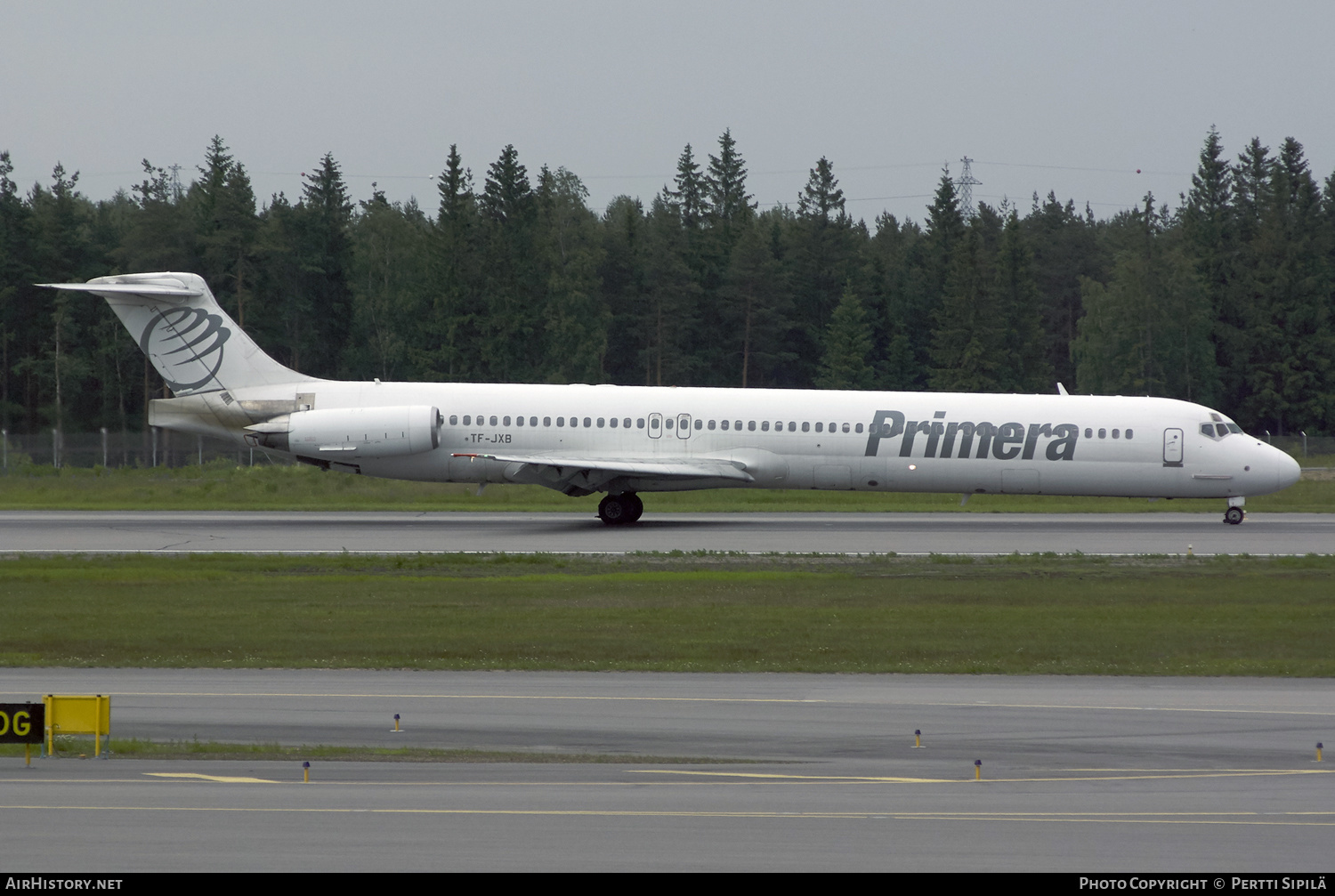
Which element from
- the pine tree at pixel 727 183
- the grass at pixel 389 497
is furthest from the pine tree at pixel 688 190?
the grass at pixel 389 497

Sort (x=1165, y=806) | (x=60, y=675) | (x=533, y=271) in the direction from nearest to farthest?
(x=1165, y=806) < (x=60, y=675) < (x=533, y=271)

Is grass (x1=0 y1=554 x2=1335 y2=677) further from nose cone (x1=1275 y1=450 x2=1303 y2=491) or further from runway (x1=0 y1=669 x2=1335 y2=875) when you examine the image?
nose cone (x1=1275 y1=450 x2=1303 y2=491)

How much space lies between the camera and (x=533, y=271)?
84.6 metres

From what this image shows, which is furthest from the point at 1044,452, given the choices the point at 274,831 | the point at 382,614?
the point at 274,831

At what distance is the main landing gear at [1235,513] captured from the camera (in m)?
33.3

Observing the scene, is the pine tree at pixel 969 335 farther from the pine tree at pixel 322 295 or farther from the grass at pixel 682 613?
the grass at pixel 682 613

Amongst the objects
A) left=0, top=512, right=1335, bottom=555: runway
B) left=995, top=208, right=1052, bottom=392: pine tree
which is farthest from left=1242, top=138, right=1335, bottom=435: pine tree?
left=0, top=512, right=1335, bottom=555: runway

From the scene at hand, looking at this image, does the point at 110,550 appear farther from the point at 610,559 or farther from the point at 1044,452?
the point at 1044,452

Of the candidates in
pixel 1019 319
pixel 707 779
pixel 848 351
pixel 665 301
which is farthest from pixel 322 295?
pixel 707 779

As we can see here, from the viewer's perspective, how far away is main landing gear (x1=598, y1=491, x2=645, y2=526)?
33094 millimetres

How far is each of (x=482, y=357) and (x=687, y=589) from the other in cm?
5917

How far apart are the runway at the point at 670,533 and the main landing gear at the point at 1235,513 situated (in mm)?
396

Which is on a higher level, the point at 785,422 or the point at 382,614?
the point at 785,422

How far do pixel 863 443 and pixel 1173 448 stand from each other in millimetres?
7482
